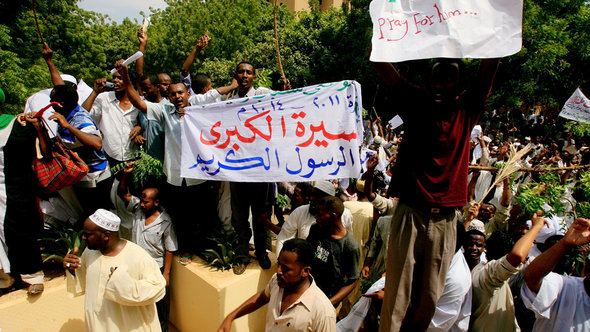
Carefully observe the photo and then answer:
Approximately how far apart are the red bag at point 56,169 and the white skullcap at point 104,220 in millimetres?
847

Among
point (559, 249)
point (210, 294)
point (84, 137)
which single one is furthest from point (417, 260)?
point (84, 137)

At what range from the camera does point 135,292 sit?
306cm

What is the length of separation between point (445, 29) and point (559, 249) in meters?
1.56

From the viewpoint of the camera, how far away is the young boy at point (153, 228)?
407cm

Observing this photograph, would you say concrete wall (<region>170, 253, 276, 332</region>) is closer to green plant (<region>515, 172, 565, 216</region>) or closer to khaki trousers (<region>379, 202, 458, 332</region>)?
khaki trousers (<region>379, 202, 458, 332</region>)

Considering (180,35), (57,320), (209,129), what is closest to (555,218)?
(209,129)

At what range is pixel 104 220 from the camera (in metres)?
3.03

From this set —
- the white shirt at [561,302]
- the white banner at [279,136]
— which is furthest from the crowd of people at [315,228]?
the white banner at [279,136]

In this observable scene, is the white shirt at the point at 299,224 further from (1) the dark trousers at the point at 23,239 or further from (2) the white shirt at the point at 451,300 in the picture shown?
(1) the dark trousers at the point at 23,239

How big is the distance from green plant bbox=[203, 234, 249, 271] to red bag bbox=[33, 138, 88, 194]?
1613 millimetres

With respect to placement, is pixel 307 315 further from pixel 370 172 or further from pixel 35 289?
pixel 35 289

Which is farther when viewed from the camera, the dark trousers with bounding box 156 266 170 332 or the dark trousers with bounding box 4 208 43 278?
the dark trousers with bounding box 156 266 170 332

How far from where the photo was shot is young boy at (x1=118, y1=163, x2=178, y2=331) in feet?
13.4

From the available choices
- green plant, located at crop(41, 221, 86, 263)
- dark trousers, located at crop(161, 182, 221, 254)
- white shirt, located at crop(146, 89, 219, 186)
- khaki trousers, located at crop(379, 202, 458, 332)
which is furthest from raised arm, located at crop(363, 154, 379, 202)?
green plant, located at crop(41, 221, 86, 263)
